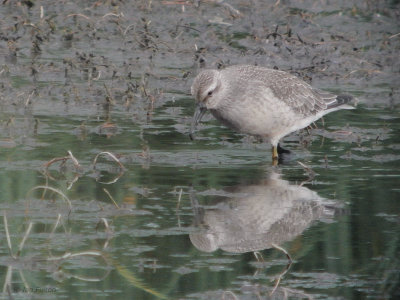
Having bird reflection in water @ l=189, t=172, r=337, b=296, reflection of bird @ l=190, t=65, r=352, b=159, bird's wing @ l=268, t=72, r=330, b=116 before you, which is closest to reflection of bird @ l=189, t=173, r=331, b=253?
bird reflection in water @ l=189, t=172, r=337, b=296

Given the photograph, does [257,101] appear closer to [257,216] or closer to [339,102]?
[339,102]

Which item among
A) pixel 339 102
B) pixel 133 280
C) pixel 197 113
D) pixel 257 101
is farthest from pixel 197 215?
pixel 339 102

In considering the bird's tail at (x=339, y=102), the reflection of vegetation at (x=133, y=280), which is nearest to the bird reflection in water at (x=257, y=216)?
the reflection of vegetation at (x=133, y=280)

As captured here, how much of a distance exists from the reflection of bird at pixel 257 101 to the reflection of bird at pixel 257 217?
49.9 inches

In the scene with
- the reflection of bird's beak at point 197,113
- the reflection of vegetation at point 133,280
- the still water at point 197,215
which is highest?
the reflection of bird's beak at point 197,113

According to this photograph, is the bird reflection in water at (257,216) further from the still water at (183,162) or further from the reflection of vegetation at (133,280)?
the reflection of vegetation at (133,280)

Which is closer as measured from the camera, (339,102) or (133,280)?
(133,280)

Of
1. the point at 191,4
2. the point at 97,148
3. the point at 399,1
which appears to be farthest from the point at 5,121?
the point at 399,1

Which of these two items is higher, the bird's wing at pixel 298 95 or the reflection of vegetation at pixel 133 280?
the bird's wing at pixel 298 95

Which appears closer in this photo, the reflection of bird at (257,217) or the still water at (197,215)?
the still water at (197,215)

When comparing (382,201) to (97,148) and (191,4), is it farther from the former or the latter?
(191,4)

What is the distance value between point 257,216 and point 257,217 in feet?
0.13

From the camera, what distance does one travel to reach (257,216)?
9.25 meters

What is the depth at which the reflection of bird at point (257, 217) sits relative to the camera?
8516 millimetres
